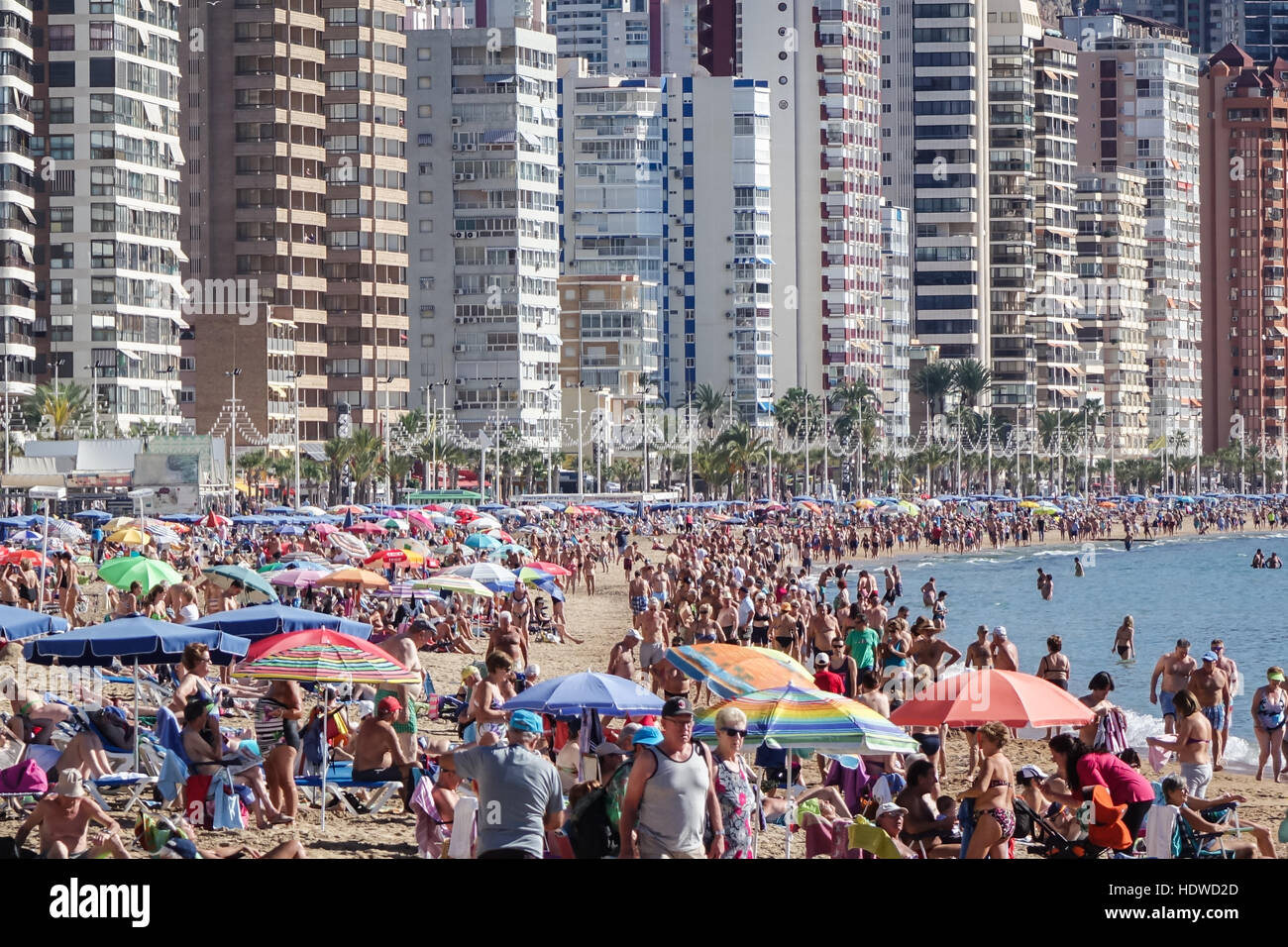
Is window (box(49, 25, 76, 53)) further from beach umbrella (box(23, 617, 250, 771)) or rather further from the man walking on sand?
beach umbrella (box(23, 617, 250, 771))

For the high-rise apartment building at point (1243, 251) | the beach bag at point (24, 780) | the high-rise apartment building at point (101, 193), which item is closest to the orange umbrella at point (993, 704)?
the beach bag at point (24, 780)

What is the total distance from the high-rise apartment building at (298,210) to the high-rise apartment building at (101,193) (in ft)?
31.9

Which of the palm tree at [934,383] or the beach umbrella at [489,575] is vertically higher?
the palm tree at [934,383]

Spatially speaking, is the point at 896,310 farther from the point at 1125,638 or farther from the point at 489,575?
the point at 489,575

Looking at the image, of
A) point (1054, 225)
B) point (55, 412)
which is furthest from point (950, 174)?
point (55, 412)

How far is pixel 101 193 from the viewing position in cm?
9806

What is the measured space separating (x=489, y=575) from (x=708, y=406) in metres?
104

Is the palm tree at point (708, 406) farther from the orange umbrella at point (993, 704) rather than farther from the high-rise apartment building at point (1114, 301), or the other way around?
the orange umbrella at point (993, 704)

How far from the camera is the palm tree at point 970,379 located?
150375 mm

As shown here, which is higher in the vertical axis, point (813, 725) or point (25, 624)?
point (25, 624)
